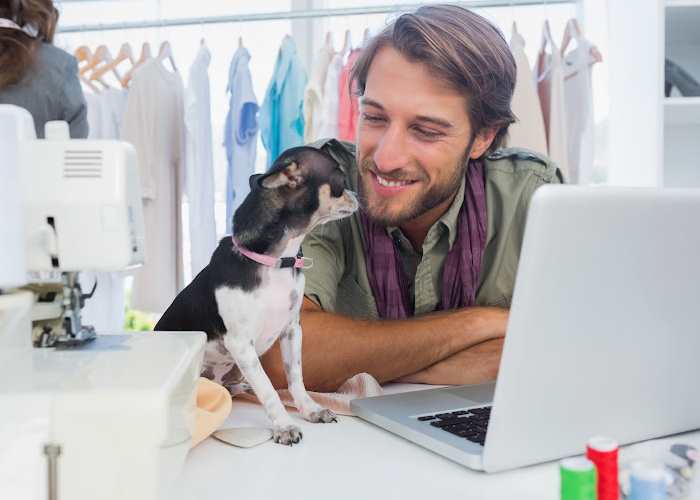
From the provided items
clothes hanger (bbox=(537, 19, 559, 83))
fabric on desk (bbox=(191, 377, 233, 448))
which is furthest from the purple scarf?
clothes hanger (bbox=(537, 19, 559, 83))

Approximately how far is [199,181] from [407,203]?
1.12 m

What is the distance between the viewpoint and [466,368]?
1.13 meters

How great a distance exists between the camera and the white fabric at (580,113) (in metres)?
2.20

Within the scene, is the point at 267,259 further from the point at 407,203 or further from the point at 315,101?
the point at 315,101

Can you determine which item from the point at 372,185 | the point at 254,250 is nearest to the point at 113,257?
the point at 254,250

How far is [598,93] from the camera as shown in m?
2.36

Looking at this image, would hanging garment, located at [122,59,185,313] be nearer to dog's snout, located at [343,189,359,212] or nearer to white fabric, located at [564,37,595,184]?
white fabric, located at [564,37,595,184]

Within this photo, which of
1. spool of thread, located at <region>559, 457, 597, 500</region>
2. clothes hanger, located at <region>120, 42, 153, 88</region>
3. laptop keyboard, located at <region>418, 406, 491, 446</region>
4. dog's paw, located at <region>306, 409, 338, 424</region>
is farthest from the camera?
clothes hanger, located at <region>120, 42, 153, 88</region>

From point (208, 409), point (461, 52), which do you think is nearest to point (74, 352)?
point (208, 409)

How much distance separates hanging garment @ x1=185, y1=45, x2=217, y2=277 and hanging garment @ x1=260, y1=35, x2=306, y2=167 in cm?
21

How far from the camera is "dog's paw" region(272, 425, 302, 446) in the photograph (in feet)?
2.69

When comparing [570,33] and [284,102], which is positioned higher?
[570,33]

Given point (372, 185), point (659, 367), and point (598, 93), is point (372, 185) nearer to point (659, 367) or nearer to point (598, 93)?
point (659, 367)

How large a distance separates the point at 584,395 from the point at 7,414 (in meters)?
0.54
